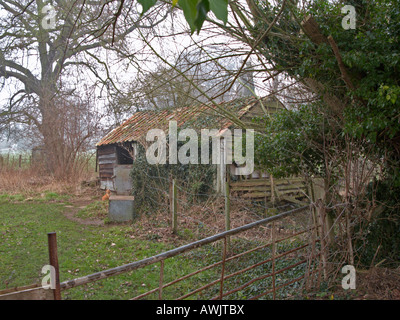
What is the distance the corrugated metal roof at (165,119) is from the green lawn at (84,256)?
3568 millimetres

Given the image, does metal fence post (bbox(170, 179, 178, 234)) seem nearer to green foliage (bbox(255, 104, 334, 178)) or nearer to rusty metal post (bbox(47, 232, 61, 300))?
green foliage (bbox(255, 104, 334, 178))

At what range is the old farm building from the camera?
33.3 feet

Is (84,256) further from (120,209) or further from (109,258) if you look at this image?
(120,209)

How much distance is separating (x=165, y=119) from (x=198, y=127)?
2.04 m

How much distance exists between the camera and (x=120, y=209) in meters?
9.85

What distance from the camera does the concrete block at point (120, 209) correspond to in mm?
9828

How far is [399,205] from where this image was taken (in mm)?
4621

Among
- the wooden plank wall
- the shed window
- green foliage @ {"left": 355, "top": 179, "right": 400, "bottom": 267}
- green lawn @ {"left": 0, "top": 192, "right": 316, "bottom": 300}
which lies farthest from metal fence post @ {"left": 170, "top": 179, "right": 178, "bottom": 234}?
the wooden plank wall

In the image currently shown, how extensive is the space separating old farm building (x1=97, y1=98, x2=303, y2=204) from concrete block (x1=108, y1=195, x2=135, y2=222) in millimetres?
1741

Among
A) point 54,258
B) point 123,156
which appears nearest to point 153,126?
point 123,156

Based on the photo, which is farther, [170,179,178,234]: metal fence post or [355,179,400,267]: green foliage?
[170,179,178,234]: metal fence post

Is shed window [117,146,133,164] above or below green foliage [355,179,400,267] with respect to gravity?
above
